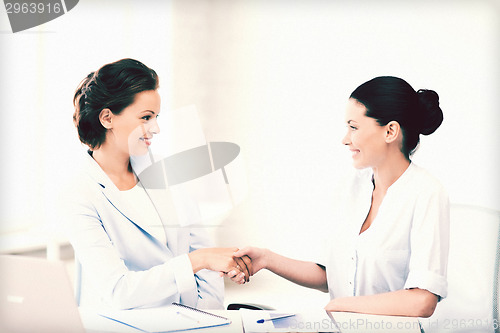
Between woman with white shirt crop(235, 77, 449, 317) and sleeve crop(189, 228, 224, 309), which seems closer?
woman with white shirt crop(235, 77, 449, 317)

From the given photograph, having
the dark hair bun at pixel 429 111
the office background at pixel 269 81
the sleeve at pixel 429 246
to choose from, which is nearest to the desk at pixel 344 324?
the sleeve at pixel 429 246

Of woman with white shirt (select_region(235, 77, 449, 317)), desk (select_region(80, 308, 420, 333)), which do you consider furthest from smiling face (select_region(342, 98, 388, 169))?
desk (select_region(80, 308, 420, 333))

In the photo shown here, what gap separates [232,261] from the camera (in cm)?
206

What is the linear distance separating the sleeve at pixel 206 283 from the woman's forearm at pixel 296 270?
0.20m

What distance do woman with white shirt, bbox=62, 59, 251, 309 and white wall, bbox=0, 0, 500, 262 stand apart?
0.08 metres

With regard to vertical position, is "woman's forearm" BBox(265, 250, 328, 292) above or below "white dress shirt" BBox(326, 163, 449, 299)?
below

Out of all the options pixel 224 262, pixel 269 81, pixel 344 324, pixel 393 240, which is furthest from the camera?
pixel 269 81

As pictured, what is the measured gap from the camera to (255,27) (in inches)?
84.4

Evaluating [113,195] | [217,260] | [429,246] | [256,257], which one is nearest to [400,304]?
[429,246]

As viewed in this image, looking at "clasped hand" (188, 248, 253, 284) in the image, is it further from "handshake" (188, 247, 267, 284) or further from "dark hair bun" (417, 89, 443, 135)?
"dark hair bun" (417, 89, 443, 135)

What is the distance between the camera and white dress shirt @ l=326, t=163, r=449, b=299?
1900 millimetres

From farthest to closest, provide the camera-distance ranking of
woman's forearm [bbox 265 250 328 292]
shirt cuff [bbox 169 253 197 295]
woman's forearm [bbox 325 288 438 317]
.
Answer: woman's forearm [bbox 265 250 328 292] → shirt cuff [bbox 169 253 197 295] → woman's forearm [bbox 325 288 438 317]

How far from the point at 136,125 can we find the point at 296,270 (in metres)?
0.79

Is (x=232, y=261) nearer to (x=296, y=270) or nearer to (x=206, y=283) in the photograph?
(x=206, y=283)
